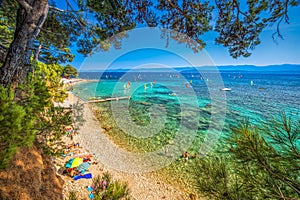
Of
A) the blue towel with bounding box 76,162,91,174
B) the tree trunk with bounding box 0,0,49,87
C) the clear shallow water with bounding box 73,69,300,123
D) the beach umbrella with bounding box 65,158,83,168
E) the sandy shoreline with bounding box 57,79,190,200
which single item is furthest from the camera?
the clear shallow water with bounding box 73,69,300,123

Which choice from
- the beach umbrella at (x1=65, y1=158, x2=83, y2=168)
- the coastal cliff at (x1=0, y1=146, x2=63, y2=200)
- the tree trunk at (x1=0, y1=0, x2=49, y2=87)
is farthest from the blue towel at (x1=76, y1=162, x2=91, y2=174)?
the tree trunk at (x1=0, y1=0, x2=49, y2=87)

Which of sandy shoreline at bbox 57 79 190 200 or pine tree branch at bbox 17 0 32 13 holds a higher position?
pine tree branch at bbox 17 0 32 13

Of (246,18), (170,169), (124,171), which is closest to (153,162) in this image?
(170,169)

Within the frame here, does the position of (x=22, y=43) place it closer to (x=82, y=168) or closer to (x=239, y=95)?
(x=82, y=168)

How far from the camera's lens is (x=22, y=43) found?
5.89ft

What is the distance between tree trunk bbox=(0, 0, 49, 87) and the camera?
1.73 meters

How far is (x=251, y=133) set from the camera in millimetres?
1735

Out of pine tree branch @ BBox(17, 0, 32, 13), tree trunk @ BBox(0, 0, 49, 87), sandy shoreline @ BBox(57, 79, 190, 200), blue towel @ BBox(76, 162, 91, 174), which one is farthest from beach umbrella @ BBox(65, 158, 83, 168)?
pine tree branch @ BBox(17, 0, 32, 13)

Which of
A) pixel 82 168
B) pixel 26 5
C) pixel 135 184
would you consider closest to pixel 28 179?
pixel 26 5

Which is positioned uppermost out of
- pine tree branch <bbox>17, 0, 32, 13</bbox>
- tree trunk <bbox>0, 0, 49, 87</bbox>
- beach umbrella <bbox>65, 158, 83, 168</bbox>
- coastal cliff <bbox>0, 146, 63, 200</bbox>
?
pine tree branch <bbox>17, 0, 32, 13</bbox>

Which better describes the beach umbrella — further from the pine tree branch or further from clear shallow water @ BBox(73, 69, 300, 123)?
clear shallow water @ BBox(73, 69, 300, 123)

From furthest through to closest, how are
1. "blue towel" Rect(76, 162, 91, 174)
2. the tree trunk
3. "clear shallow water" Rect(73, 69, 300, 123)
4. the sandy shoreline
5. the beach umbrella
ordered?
"clear shallow water" Rect(73, 69, 300, 123), "blue towel" Rect(76, 162, 91, 174), the beach umbrella, the sandy shoreline, the tree trunk

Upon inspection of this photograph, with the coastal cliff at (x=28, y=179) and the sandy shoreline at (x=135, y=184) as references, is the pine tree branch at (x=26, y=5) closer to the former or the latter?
the coastal cliff at (x=28, y=179)

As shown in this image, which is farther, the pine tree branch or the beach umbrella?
the beach umbrella
